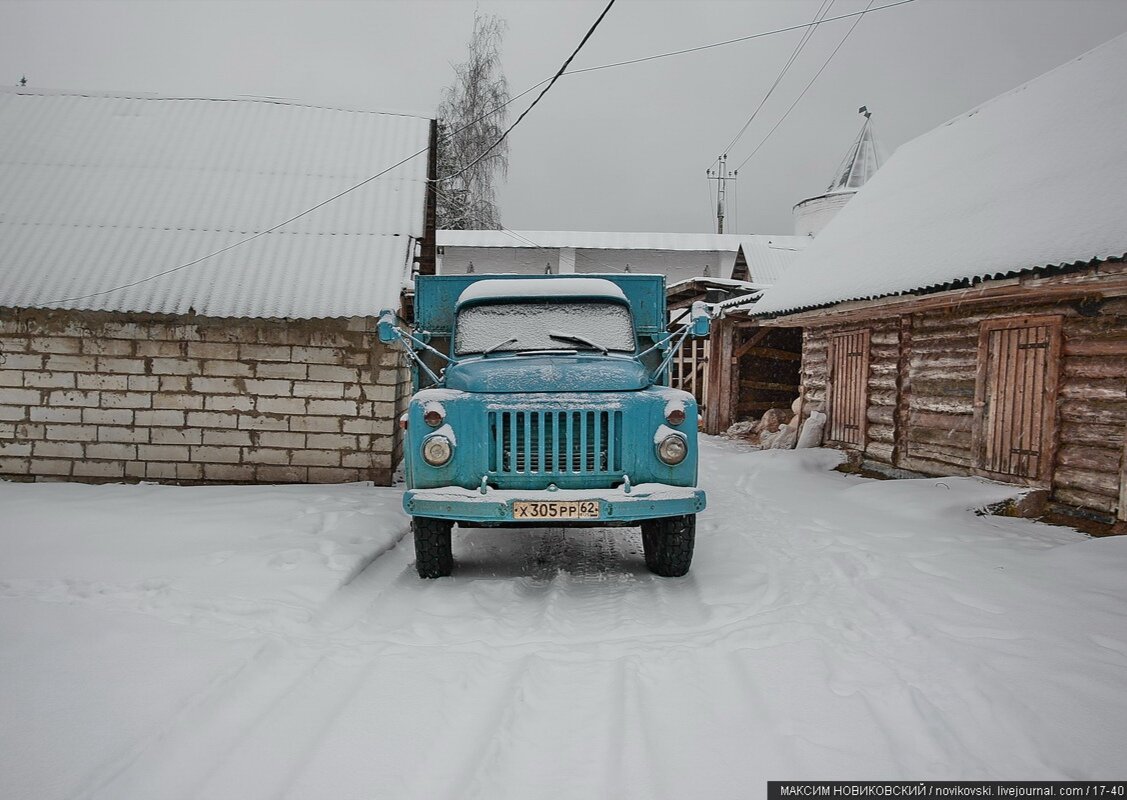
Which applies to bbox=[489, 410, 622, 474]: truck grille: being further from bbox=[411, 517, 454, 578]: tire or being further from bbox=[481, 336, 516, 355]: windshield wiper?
bbox=[481, 336, 516, 355]: windshield wiper

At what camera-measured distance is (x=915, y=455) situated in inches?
381

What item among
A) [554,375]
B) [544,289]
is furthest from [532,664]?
[544,289]

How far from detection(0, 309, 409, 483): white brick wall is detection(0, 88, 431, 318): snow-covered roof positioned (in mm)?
386

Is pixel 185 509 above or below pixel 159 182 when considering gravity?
below

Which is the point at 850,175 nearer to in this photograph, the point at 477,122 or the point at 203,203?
the point at 477,122

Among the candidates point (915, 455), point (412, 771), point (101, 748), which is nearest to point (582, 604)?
point (412, 771)

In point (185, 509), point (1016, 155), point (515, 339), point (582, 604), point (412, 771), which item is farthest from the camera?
point (1016, 155)

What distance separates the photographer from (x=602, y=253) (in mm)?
33844

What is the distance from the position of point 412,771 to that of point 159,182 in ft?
34.5

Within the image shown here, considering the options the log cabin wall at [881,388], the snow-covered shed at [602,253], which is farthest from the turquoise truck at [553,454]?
the snow-covered shed at [602,253]

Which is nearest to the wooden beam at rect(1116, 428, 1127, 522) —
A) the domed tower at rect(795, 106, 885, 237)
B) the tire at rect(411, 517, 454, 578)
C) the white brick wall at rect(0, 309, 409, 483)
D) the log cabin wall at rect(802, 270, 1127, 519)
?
the log cabin wall at rect(802, 270, 1127, 519)

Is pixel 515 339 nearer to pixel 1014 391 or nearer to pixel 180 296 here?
pixel 180 296

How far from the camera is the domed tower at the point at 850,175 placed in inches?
1342

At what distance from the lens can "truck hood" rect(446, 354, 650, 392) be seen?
482 centimetres
